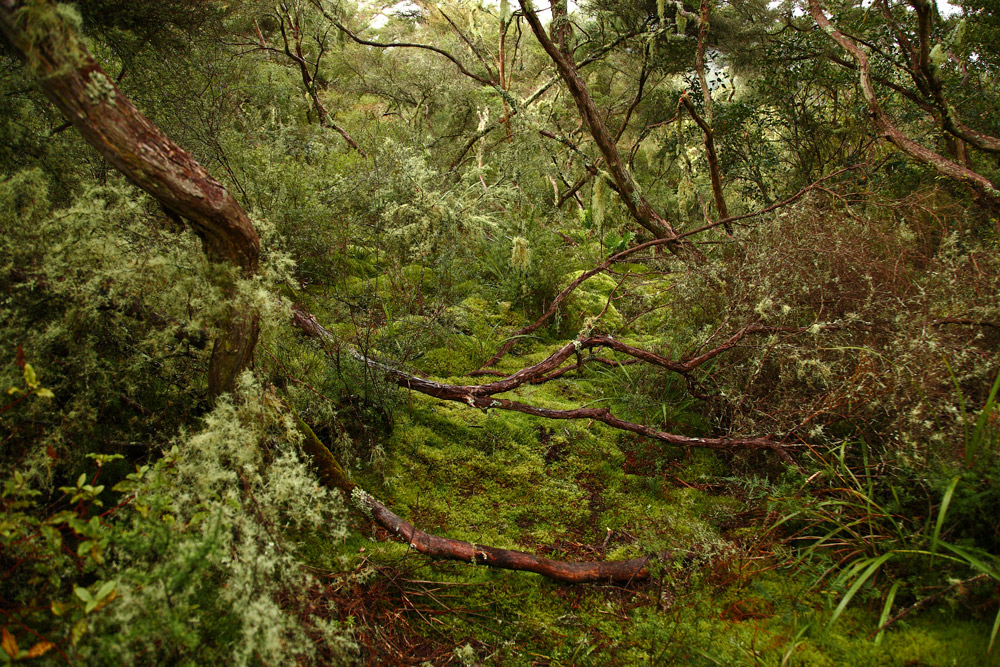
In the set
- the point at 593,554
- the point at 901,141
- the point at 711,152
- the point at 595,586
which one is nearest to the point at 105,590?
the point at 595,586

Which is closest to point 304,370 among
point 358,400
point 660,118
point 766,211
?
point 358,400

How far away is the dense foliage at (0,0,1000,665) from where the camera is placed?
1782mm

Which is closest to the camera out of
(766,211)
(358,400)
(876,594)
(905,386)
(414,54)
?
(876,594)

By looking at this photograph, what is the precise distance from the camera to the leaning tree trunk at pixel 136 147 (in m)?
1.61

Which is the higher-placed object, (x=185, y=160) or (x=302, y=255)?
(x=185, y=160)

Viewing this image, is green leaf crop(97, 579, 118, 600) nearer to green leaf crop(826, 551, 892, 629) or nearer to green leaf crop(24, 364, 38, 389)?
green leaf crop(24, 364, 38, 389)

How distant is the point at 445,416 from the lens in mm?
3584

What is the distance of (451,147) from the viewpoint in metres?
7.09

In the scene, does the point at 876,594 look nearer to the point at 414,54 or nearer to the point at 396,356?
the point at 396,356

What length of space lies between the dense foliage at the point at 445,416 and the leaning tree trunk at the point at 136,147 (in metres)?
0.06

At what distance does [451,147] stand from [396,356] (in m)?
4.31

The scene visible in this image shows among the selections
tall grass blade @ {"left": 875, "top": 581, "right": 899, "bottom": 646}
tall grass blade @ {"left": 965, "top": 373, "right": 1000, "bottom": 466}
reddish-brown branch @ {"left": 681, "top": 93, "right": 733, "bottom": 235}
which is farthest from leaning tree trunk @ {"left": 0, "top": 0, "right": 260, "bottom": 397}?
reddish-brown branch @ {"left": 681, "top": 93, "right": 733, "bottom": 235}

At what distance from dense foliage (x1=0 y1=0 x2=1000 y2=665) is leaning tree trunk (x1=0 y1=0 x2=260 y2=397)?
0.18 ft

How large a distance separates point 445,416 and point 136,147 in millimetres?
2276
